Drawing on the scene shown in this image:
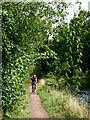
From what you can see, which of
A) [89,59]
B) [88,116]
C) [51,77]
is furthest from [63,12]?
[89,59]

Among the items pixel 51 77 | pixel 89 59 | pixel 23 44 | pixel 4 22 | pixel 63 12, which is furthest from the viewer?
pixel 89 59

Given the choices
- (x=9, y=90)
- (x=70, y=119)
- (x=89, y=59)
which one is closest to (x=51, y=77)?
(x=89, y=59)

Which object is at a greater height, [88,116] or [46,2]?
[46,2]

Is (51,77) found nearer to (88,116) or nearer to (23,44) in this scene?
(88,116)

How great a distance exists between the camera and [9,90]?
5262 millimetres

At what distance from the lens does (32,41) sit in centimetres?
507

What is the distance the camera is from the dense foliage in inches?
150

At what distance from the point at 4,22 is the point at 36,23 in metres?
0.79

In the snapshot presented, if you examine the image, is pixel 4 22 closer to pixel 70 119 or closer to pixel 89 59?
pixel 70 119

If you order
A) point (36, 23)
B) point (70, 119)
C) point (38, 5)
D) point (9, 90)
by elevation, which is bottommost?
point (70, 119)

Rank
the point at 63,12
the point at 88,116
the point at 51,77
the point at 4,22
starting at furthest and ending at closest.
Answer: the point at 51,77, the point at 88,116, the point at 4,22, the point at 63,12

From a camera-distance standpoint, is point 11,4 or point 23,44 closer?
point 11,4

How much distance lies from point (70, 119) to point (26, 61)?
2.69 m

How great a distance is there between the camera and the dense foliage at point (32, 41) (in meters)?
3.82
